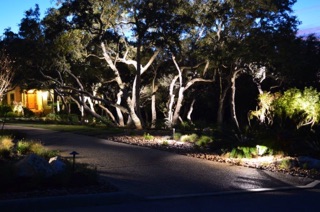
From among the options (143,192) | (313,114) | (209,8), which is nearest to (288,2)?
(209,8)

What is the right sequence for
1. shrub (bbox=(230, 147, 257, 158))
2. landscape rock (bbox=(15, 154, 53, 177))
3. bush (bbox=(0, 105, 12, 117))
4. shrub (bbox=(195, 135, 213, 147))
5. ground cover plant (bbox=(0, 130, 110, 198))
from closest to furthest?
1. ground cover plant (bbox=(0, 130, 110, 198))
2. landscape rock (bbox=(15, 154, 53, 177))
3. shrub (bbox=(230, 147, 257, 158))
4. shrub (bbox=(195, 135, 213, 147))
5. bush (bbox=(0, 105, 12, 117))

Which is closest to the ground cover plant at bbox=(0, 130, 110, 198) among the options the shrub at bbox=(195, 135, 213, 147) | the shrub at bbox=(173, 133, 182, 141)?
the shrub at bbox=(195, 135, 213, 147)

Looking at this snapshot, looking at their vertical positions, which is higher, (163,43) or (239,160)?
(163,43)

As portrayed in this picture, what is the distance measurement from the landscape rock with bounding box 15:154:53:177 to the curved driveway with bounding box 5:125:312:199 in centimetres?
136

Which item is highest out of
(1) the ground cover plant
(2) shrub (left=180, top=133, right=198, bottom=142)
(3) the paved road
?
(2) shrub (left=180, top=133, right=198, bottom=142)

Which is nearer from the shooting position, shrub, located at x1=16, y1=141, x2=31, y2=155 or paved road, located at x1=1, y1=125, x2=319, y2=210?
paved road, located at x1=1, y1=125, x2=319, y2=210

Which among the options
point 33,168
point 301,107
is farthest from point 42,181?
point 301,107

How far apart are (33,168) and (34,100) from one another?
42.8 m

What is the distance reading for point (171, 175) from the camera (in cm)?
1002

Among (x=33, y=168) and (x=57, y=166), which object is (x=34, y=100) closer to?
(x=57, y=166)

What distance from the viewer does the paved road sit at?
27.5ft

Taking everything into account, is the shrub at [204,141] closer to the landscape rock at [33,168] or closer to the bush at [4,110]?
the landscape rock at [33,168]

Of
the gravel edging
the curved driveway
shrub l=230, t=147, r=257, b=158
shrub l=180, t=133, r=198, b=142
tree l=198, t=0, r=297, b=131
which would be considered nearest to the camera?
the curved driveway

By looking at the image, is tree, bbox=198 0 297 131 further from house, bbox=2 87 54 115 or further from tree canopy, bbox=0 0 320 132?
house, bbox=2 87 54 115
